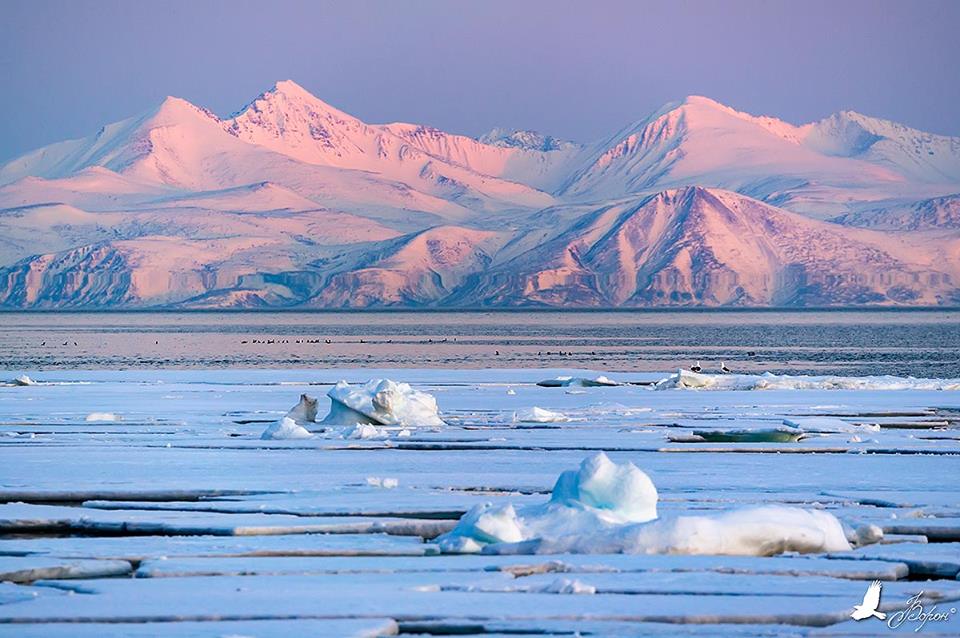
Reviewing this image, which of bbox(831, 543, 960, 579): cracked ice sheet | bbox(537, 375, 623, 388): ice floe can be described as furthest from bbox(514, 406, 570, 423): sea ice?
bbox(831, 543, 960, 579): cracked ice sheet

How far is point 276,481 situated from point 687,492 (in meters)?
4.05

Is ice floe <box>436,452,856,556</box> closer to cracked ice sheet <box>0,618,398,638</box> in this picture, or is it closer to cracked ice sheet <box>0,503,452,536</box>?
cracked ice sheet <box>0,503,452,536</box>

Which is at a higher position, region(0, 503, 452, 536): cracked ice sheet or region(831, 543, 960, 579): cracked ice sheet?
region(0, 503, 452, 536): cracked ice sheet

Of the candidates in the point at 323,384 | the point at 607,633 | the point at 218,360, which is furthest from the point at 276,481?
the point at 218,360

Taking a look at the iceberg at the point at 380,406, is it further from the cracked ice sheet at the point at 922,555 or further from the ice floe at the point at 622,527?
the cracked ice sheet at the point at 922,555

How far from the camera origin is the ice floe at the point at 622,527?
10.2m

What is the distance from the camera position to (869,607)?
8.29 metres

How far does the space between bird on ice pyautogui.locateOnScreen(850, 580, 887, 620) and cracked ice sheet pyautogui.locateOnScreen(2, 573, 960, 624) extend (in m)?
0.07

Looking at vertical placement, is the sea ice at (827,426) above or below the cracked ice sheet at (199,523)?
below

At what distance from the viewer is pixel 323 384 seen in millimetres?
37250

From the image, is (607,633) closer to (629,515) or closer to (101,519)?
(629,515)

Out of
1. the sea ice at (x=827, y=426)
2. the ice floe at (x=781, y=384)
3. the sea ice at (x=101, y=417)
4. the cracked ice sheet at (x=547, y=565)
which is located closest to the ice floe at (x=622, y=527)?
the cracked ice sheet at (x=547, y=565)

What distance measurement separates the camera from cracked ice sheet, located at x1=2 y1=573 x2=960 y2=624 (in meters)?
8.27

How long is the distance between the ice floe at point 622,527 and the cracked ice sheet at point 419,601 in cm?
89
